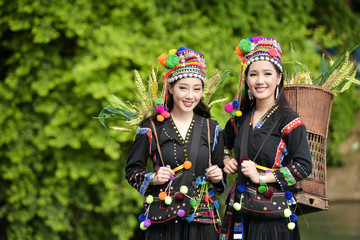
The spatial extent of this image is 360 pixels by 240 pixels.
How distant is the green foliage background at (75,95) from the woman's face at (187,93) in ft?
7.10

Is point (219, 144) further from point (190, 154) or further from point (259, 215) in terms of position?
point (259, 215)

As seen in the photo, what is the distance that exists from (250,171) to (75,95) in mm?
3389

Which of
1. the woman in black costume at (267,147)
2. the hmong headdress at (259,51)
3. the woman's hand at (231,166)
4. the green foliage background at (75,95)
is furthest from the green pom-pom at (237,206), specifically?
the green foliage background at (75,95)

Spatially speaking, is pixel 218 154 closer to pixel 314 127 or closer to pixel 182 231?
pixel 182 231

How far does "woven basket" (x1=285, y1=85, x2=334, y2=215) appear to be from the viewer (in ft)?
9.98

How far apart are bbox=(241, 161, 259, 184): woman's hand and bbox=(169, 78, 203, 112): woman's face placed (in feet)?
1.67

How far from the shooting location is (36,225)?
5.95m

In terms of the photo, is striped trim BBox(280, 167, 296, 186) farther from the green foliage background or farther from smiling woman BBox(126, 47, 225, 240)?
the green foliage background

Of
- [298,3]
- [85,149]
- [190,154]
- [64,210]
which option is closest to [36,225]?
[64,210]

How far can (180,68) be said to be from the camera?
3008 mm

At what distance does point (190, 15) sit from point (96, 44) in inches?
48.2

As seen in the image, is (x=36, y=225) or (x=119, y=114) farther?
(x=36, y=225)

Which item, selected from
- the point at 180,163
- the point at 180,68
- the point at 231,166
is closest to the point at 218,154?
the point at 231,166

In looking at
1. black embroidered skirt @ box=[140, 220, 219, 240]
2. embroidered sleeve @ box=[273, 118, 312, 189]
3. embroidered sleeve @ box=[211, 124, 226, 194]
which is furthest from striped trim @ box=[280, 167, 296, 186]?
black embroidered skirt @ box=[140, 220, 219, 240]
